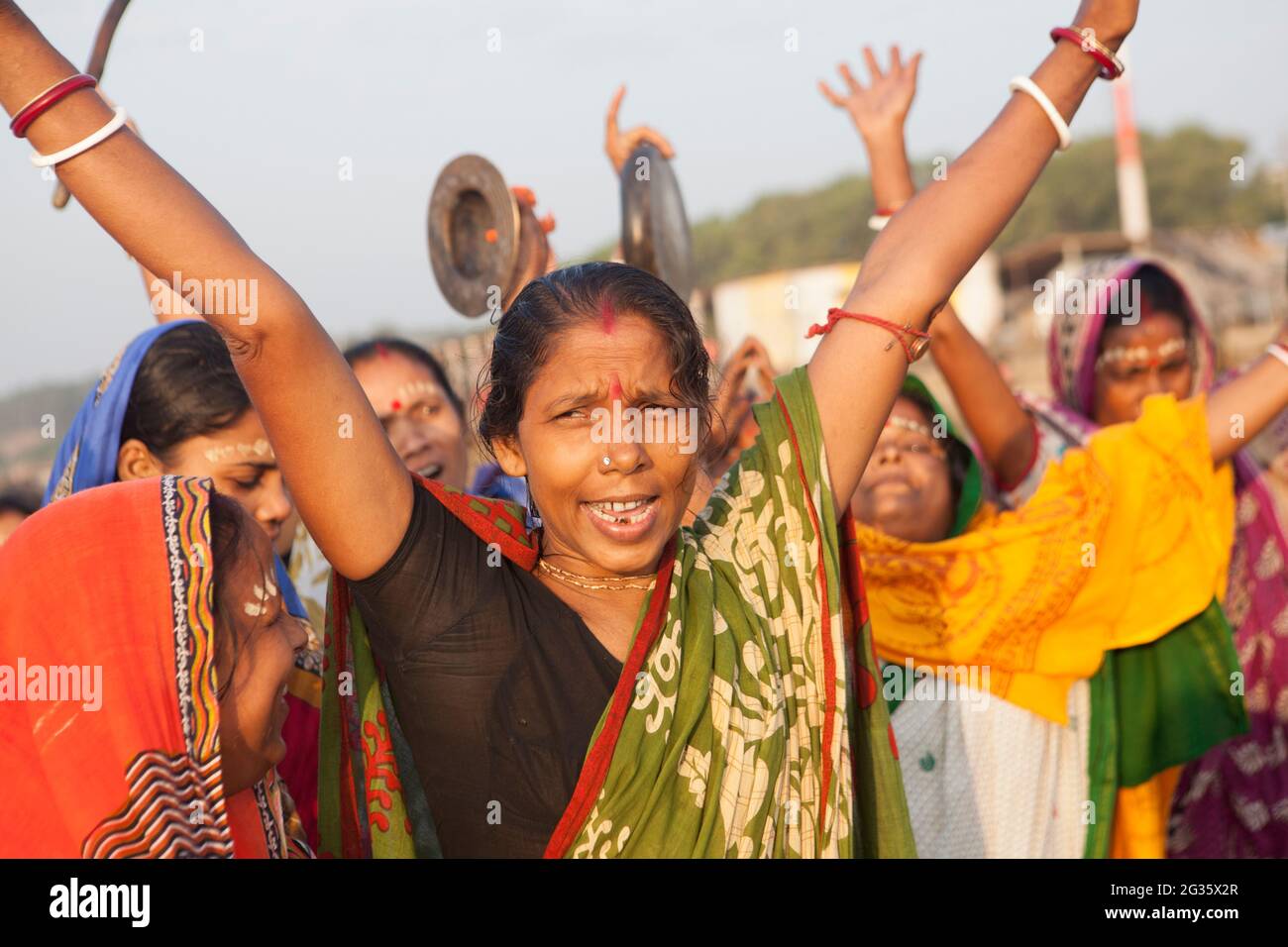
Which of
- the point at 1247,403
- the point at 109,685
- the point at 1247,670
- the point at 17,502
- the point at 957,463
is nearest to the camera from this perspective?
the point at 109,685

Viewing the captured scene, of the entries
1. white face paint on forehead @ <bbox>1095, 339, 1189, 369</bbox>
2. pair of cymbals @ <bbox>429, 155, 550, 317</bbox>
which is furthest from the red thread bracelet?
white face paint on forehead @ <bbox>1095, 339, 1189, 369</bbox>

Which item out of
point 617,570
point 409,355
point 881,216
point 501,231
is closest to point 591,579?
point 617,570

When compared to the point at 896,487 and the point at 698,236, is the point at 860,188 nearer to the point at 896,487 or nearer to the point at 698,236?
the point at 698,236

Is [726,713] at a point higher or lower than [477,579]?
lower

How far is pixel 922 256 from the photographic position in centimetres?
240

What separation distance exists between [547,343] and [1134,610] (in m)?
2.33

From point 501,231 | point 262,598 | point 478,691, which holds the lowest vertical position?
point 478,691

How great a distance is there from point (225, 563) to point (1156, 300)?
388 centimetres

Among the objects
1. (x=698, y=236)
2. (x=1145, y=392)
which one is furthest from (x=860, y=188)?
(x=1145, y=392)

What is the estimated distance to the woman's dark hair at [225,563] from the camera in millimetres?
2170

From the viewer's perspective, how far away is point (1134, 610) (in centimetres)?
391

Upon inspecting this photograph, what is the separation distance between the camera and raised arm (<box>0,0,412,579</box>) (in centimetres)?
189

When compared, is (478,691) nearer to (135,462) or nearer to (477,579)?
(477,579)

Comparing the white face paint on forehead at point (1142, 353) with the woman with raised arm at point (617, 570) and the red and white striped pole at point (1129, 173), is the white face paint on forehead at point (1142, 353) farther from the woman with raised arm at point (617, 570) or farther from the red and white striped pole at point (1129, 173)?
the red and white striped pole at point (1129, 173)
